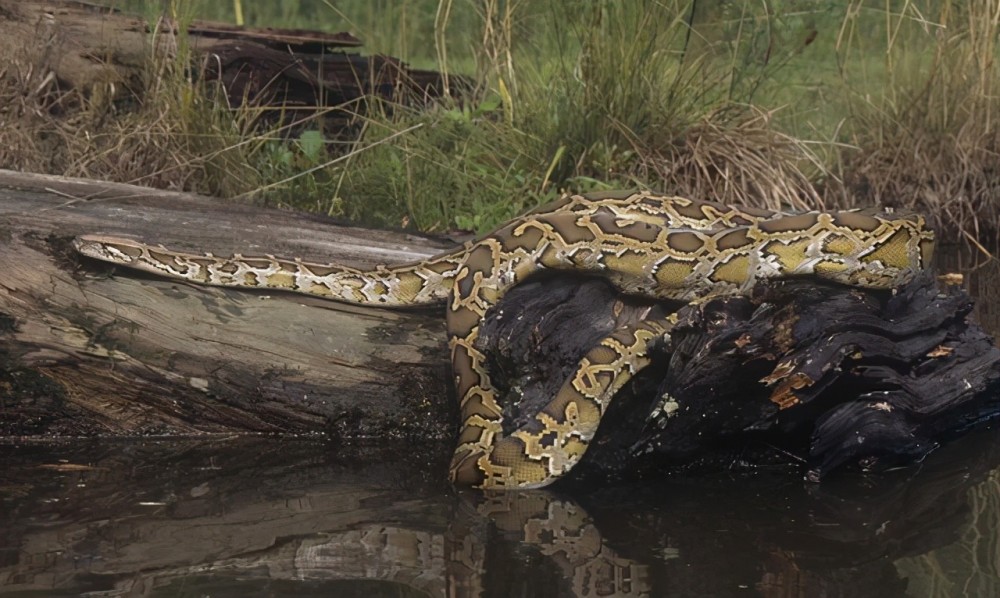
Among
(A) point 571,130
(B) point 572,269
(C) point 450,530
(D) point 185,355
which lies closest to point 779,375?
(B) point 572,269

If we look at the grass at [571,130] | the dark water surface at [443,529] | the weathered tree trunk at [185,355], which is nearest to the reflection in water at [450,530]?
the dark water surface at [443,529]

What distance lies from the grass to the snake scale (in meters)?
2.11

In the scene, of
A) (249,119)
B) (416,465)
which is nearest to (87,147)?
(249,119)

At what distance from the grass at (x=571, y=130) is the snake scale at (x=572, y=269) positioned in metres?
2.11

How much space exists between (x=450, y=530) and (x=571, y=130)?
5.53 meters

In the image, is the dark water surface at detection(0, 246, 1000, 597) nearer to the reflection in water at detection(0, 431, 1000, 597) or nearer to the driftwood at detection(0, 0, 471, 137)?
the reflection in water at detection(0, 431, 1000, 597)

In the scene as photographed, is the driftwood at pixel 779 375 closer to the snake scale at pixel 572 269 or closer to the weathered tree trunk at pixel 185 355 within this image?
the snake scale at pixel 572 269

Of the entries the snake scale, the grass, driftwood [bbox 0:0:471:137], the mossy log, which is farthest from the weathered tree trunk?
driftwood [bbox 0:0:471:137]

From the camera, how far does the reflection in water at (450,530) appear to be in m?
5.09

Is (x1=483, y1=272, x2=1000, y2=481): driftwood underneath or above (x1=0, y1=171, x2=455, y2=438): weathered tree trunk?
above

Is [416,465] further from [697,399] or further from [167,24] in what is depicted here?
[167,24]

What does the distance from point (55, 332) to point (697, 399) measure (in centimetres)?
384

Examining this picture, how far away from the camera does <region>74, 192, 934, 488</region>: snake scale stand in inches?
260

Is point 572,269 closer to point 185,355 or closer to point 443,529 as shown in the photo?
point 443,529
